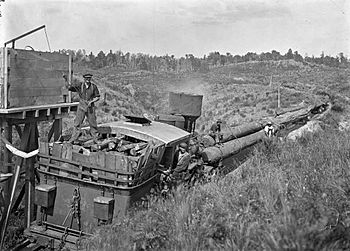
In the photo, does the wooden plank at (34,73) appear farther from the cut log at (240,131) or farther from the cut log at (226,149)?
the cut log at (240,131)

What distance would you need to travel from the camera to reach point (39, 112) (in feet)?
32.3

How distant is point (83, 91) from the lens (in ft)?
31.2

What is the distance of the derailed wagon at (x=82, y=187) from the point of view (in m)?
7.77

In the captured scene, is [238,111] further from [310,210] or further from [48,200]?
[310,210]

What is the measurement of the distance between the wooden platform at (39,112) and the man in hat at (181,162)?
3.13m

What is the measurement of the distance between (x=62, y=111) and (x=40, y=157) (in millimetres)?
2619

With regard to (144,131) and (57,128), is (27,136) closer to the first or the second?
(57,128)

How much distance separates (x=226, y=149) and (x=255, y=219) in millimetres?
9032

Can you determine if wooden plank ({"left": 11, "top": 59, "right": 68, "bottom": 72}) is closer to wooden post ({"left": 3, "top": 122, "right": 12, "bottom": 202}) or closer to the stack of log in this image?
wooden post ({"left": 3, "top": 122, "right": 12, "bottom": 202})

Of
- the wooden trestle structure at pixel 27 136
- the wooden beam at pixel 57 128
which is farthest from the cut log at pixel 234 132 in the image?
the wooden trestle structure at pixel 27 136

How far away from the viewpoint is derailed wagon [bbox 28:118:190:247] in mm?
7773

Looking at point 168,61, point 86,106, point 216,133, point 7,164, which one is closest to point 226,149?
point 216,133

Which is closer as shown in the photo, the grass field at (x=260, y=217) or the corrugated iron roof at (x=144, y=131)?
the grass field at (x=260, y=217)

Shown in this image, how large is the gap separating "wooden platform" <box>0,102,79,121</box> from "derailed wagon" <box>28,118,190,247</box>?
949mm
